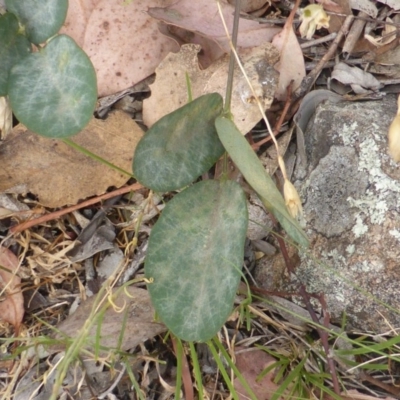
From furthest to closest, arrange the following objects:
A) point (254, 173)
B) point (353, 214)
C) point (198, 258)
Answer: point (353, 214), point (198, 258), point (254, 173)

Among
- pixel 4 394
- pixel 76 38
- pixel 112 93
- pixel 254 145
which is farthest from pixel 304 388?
pixel 76 38

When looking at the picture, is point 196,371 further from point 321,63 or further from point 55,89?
point 321,63

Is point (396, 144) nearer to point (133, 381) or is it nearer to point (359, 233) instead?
point (359, 233)

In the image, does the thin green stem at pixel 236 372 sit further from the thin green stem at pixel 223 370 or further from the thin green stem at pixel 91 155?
the thin green stem at pixel 91 155

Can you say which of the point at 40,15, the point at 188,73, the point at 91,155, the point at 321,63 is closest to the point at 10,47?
the point at 40,15

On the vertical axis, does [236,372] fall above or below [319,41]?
below

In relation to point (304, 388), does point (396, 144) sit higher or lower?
higher
